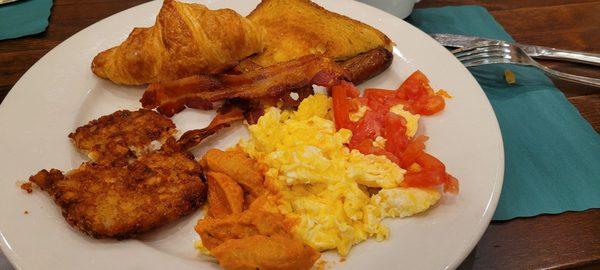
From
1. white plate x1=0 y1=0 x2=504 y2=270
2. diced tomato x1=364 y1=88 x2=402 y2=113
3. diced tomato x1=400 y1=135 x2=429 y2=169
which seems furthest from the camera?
diced tomato x1=364 y1=88 x2=402 y2=113

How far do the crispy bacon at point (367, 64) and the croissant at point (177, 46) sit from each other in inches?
16.8

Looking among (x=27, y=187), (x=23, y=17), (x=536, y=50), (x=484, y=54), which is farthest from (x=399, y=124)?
(x=23, y=17)

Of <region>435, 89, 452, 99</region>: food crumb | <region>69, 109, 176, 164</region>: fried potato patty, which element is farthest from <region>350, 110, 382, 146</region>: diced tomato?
<region>69, 109, 176, 164</region>: fried potato patty

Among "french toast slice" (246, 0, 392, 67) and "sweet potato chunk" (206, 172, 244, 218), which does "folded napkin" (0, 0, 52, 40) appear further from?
"sweet potato chunk" (206, 172, 244, 218)

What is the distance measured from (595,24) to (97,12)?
2.78m

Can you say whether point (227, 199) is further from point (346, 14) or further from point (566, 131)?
point (566, 131)

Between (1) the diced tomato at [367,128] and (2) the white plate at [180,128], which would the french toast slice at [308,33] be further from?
(1) the diced tomato at [367,128]

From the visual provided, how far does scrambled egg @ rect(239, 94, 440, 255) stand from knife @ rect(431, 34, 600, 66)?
3.17 ft

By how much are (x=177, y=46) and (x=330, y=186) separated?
844mm

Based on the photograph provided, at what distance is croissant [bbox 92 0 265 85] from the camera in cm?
179

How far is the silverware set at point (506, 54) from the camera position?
2.15 meters

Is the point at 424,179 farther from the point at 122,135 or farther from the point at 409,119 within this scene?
the point at 122,135

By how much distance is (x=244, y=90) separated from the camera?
1795 millimetres

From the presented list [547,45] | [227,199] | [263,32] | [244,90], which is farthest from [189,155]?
[547,45]
